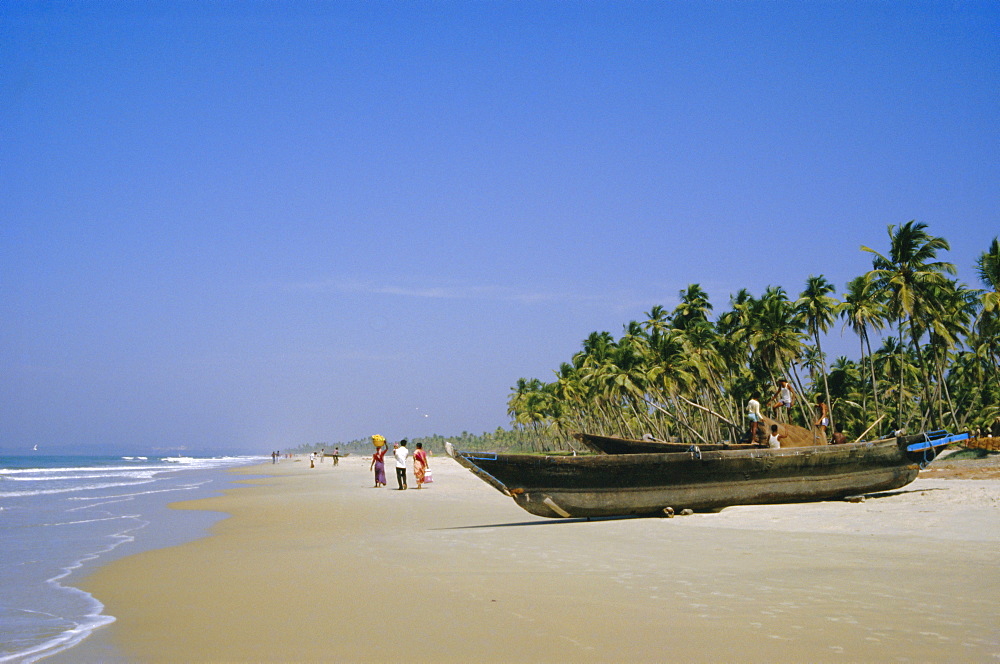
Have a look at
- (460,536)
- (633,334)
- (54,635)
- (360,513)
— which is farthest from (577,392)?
(54,635)

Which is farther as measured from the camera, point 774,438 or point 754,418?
point 754,418

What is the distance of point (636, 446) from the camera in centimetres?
1379

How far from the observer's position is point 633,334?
197ft

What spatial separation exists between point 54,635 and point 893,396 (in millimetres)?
49775

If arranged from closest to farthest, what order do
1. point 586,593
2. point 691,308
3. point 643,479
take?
point 586,593 < point 643,479 < point 691,308

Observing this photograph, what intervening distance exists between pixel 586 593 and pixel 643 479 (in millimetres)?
6044

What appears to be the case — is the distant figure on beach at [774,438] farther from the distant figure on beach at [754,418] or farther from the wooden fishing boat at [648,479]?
the wooden fishing boat at [648,479]

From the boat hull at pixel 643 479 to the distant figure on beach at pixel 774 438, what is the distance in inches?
Answer: 34.6

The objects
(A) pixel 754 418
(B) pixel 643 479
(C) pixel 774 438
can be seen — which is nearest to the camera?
(B) pixel 643 479

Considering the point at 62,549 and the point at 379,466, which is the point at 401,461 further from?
the point at 62,549

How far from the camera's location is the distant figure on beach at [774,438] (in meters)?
13.6

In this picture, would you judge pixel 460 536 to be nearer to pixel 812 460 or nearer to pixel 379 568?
pixel 379 568

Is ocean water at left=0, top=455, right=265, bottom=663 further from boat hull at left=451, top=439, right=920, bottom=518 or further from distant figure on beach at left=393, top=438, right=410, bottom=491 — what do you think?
distant figure on beach at left=393, top=438, right=410, bottom=491

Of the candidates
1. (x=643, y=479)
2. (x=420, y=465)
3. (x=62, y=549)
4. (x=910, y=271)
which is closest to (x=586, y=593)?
(x=643, y=479)
